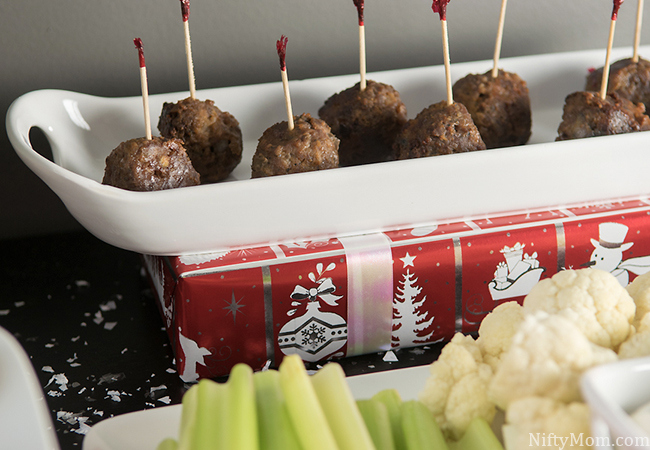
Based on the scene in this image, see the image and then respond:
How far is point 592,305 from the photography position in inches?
32.2

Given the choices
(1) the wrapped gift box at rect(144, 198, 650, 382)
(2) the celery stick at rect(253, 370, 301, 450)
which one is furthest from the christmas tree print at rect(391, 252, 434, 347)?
(2) the celery stick at rect(253, 370, 301, 450)

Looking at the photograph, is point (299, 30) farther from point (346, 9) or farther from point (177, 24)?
point (177, 24)

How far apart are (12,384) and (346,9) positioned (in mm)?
1392

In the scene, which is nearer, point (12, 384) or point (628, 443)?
point (628, 443)

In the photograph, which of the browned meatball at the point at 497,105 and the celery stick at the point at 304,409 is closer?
the celery stick at the point at 304,409

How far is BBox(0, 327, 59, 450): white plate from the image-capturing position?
81 cm

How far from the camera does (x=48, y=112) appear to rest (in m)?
1.48

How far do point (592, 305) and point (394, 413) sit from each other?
0.99 feet

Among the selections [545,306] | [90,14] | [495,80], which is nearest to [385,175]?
[545,306]

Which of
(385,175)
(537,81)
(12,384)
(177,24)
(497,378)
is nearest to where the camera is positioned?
(497,378)

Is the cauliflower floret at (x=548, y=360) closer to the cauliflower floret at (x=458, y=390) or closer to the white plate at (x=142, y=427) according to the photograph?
the cauliflower floret at (x=458, y=390)

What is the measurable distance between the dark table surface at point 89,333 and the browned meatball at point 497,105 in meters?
0.60

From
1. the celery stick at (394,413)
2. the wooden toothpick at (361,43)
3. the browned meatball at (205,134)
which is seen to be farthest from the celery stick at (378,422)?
the wooden toothpick at (361,43)

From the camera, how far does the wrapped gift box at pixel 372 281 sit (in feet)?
3.83
